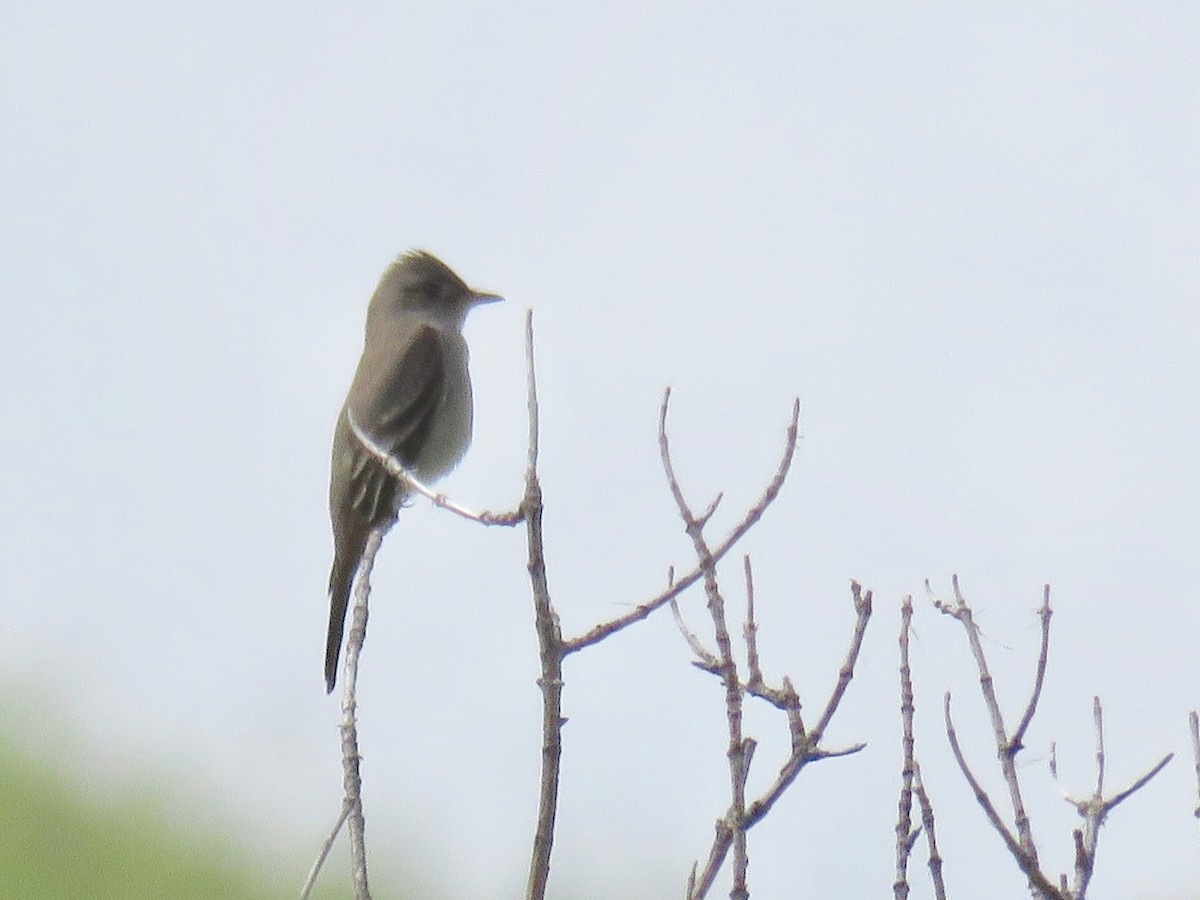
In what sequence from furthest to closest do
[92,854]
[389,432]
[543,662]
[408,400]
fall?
[92,854], [408,400], [389,432], [543,662]

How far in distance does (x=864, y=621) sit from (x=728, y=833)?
62 centimetres

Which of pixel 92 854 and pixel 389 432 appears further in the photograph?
pixel 92 854

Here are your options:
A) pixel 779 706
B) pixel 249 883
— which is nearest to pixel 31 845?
pixel 249 883

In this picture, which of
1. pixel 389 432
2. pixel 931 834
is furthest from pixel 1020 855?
pixel 389 432

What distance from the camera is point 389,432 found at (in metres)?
7.85

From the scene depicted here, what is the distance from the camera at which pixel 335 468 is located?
810 cm

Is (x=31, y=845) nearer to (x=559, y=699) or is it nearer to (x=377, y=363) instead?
(x=377, y=363)

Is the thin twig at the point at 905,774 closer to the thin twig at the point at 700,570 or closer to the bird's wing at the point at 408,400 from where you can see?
the thin twig at the point at 700,570

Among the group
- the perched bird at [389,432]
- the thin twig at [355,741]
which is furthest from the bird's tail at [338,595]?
the thin twig at [355,741]

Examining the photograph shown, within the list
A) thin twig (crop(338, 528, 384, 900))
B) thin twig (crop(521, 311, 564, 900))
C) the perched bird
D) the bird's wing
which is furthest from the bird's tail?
thin twig (crop(521, 311, 564, 900))

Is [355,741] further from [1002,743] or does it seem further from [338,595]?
[338,595]

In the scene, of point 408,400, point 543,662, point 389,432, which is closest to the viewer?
point 543,662

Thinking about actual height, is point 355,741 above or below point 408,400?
below

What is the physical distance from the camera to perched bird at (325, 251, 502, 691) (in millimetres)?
7820
